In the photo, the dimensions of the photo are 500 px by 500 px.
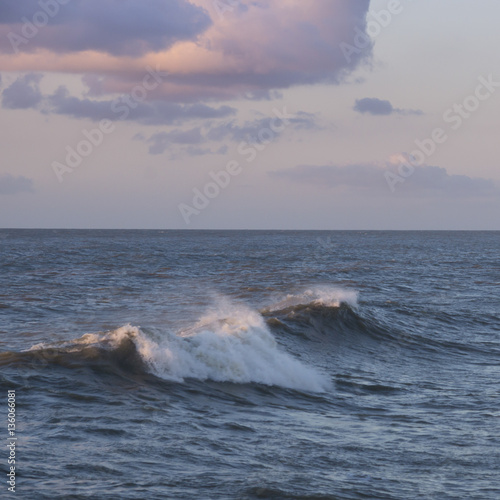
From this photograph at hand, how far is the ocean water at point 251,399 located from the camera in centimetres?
898

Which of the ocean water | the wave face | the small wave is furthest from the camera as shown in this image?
the small wave

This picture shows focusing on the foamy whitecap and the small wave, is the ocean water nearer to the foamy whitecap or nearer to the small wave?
the foamy whitecap

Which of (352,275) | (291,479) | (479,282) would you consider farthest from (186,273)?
(291,479)

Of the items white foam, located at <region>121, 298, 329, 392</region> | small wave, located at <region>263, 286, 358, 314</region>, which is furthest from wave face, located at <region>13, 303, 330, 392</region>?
small wave, located at <region>263, 286, 358, 314</region>

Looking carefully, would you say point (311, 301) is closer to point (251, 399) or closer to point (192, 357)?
point (192, 357)

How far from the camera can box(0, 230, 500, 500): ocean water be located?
898 centimetres

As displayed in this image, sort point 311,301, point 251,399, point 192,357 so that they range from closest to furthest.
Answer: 1. point 251,399
2. point 192,357
3. point 311,301

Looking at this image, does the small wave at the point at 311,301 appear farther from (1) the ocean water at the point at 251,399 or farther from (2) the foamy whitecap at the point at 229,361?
(2) the foamy whitecap at the point at 229,361

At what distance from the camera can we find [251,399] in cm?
1369

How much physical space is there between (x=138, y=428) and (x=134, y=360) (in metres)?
4.57

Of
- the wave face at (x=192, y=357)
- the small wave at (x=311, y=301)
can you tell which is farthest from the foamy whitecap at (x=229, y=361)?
the small wave at (x=311, y=301)

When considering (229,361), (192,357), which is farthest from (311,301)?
(192,357)

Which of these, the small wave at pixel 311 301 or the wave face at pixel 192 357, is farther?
the small wave at pixel 311 301

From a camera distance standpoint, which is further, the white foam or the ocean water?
the white foam
